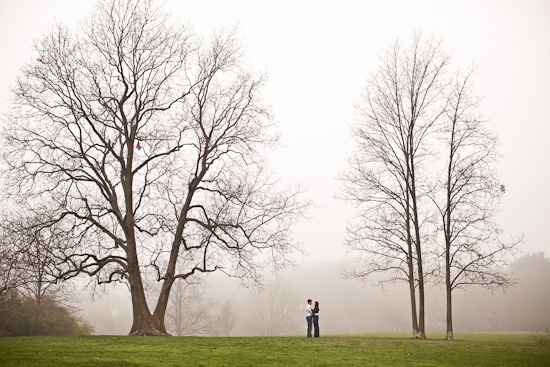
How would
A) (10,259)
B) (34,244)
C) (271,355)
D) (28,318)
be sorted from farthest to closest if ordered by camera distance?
1. (28,318)
2. (34,244)
3. (10,259)
4. (271,355)

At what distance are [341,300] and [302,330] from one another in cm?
1267

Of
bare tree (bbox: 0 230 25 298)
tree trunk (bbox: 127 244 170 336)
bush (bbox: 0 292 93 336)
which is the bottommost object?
bush (bbox: 0 292 93 336)

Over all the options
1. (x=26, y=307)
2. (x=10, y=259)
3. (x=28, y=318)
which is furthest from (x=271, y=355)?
(x=26, y=307)

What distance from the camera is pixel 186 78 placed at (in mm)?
20984

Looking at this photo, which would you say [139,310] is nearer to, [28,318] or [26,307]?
[28,318]

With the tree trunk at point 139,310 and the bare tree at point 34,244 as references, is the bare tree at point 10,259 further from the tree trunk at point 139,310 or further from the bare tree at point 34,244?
the tree trunk at point 139,310

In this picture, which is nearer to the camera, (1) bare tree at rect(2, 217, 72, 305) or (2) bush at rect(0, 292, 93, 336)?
(1) bare tree at rect(2, 217, 72, 305)

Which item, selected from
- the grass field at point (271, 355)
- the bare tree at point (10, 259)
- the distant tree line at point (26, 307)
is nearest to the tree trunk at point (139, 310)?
the distant tree line at point (26, 307)

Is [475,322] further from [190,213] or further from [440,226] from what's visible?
[190,213]

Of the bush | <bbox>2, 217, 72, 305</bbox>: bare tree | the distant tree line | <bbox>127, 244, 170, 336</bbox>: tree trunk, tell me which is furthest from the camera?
the bush

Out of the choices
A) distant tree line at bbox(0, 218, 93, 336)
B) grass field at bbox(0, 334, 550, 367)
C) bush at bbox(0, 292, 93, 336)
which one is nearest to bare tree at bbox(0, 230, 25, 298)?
distant tree line at bbox(0, 218, 93, 336)

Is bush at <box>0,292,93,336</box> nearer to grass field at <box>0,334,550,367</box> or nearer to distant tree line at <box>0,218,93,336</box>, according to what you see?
distant tree line at <box>0,218,93,336</box>

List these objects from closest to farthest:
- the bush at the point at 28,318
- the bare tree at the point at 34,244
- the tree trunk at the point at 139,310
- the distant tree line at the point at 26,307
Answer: the bare tree at the point at 34,244
the distant tree line at the point at 26,307
the tree trunk at the point at 139,310
the bush at the point at 28,318

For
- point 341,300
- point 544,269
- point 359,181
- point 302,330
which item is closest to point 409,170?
point 359,181
